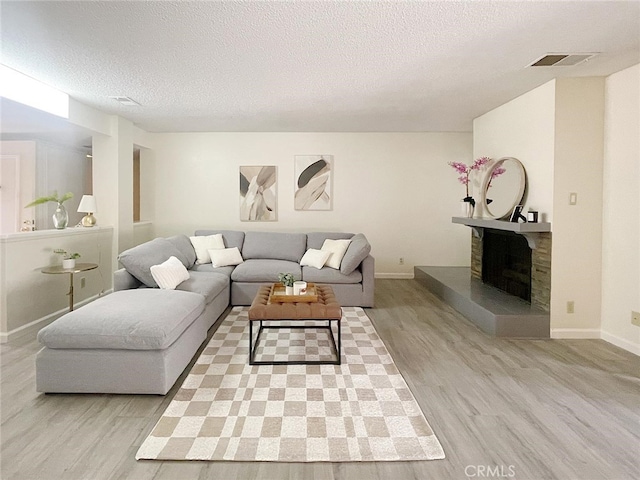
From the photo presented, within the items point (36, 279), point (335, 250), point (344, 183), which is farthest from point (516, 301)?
point (36, 279)

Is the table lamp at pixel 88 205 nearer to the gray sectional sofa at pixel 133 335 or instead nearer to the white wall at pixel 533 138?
the gray sectional sofa at pixel 133 335

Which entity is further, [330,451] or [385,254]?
[385,254]

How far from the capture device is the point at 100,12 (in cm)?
238

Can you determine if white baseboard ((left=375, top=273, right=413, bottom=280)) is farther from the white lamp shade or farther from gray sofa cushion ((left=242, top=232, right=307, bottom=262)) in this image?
the white lamp shade

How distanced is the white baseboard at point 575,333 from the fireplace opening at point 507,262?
1.67 feet

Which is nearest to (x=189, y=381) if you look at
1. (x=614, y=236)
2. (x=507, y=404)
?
(x=507, y=404)

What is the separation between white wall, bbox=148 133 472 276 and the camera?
6383 mm

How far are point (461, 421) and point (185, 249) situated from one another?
12.5 feet

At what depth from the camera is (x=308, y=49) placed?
2.91 metres

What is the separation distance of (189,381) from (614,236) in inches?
153

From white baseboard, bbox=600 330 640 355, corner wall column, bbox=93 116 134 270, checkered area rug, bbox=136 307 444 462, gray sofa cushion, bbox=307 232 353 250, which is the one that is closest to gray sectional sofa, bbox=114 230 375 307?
gray sofa cushion, bbox=307 232 353 250

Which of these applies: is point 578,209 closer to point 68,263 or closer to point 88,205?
point 68,263

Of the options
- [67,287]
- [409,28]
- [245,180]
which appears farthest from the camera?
[245,180]

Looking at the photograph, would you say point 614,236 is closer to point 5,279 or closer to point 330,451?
point 330,451
